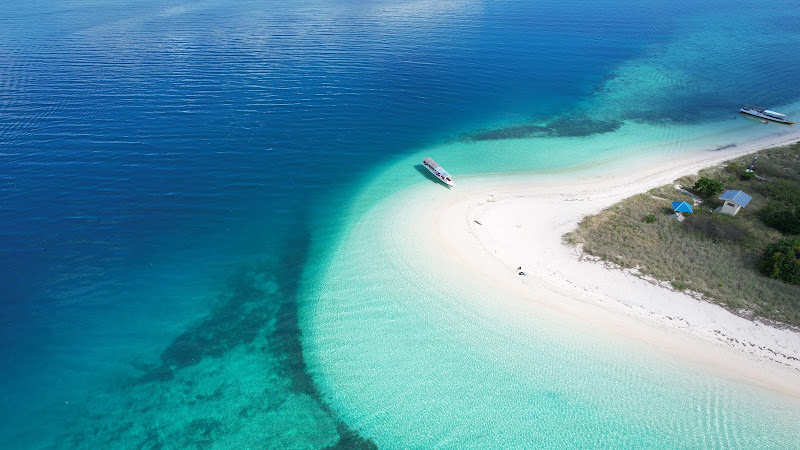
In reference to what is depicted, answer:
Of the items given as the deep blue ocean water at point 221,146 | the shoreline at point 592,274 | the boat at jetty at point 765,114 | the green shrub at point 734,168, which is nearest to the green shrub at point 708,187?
the shoreline at point 592,274

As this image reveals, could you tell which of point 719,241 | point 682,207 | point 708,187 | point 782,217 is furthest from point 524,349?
point 708,187

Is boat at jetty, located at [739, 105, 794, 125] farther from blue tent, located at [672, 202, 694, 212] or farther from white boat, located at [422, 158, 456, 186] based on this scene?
white boat, located at [422, 158, 456, 186]

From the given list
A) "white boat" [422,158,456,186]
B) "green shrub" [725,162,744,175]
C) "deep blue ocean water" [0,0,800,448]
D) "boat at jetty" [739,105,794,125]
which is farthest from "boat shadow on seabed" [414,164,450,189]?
"boat at jetty" [739,105,794,125]

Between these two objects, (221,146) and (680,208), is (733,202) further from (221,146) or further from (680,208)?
(221,146)

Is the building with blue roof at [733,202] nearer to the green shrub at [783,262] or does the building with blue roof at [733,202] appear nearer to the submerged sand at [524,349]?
the green shrub at [783,262]

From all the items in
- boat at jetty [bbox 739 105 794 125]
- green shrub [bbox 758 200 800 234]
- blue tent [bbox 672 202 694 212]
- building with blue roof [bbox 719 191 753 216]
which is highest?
boat at jetty [bbox 739 105 794 125]

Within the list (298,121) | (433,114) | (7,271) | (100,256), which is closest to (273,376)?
(100,256)

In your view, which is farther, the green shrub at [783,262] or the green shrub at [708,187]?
the green shrub at [708,187]
